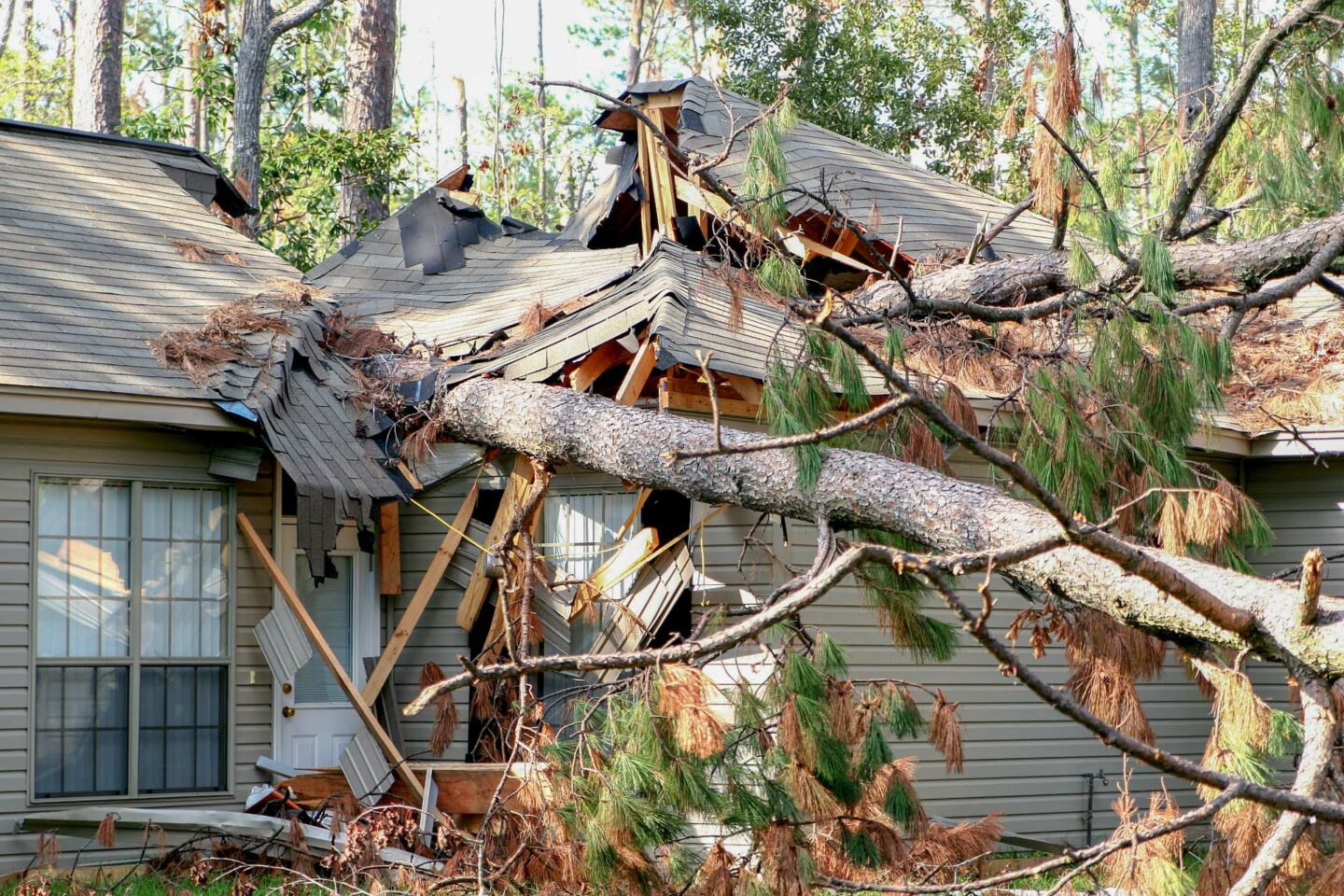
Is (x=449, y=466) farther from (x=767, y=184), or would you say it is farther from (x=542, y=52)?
(x=542, y=52)

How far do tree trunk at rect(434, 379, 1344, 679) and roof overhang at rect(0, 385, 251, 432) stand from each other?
2.00m

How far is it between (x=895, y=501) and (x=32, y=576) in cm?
553

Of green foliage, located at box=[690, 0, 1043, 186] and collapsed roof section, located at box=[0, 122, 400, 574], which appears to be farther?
green foliage, located at box=[690, 0, 1043, 186]

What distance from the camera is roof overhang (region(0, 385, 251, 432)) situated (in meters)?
8.30

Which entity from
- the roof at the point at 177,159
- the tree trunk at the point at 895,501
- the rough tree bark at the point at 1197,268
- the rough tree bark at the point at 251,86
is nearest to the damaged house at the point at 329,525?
the rough tree bark at the point at 1197,268

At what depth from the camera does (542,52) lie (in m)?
38.7

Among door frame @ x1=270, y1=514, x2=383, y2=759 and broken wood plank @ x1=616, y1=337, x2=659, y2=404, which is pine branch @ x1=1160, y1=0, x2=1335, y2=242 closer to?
broken wood plank @ x1=616, y1=337, x2=659, y2=404

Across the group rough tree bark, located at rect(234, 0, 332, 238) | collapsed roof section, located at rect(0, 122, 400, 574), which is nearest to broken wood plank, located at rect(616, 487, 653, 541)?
collapsed roof section, located at rect(0, 122, 400, 574)

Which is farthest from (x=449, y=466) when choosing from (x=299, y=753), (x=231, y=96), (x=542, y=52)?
(x=542, y=52)

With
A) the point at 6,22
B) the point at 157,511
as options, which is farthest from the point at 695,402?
the point at 6,22

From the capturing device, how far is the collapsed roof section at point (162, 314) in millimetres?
8758

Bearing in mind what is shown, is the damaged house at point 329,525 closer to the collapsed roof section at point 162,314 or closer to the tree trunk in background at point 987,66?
the collapsed roof section at point 162,314

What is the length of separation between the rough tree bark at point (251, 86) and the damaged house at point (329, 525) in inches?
239

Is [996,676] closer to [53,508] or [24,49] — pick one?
[53,508]
